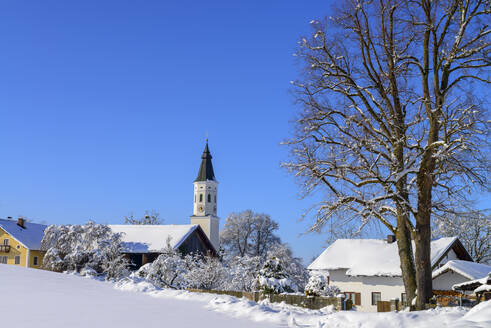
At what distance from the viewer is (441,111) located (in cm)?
1567

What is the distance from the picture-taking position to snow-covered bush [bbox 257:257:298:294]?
98.3ft

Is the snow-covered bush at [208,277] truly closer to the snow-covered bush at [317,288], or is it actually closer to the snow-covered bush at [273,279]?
the snow-covered bush at [273,279]

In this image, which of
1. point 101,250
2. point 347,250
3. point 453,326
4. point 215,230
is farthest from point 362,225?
point 215,230

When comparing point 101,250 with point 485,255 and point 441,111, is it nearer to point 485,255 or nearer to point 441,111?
point 441,111

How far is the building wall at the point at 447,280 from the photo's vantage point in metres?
31.3

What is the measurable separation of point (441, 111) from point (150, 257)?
3807 cm

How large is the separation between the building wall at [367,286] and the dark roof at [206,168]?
180ft

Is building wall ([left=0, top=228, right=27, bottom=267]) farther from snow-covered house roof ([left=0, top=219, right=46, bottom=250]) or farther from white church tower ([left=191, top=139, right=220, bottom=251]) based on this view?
white church tower ([left=191, top=139, right=220, bottom=251])

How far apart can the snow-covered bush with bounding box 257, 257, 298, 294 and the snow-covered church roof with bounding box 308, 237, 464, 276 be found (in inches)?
249

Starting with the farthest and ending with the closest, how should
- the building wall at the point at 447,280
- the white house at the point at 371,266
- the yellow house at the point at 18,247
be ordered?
the yellow house at the point at 18,247 < the white house at the point at 371,266 < the building wall at the point at 447,280

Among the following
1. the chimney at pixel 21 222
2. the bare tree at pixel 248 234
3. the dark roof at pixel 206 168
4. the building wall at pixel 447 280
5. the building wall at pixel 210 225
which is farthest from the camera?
the dark roof at pixel 206 168

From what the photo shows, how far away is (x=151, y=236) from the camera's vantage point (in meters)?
50.6

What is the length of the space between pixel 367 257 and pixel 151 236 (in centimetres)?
2365

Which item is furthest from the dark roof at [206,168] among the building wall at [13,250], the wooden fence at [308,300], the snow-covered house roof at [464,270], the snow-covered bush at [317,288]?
the wooden fence at [308,300]
